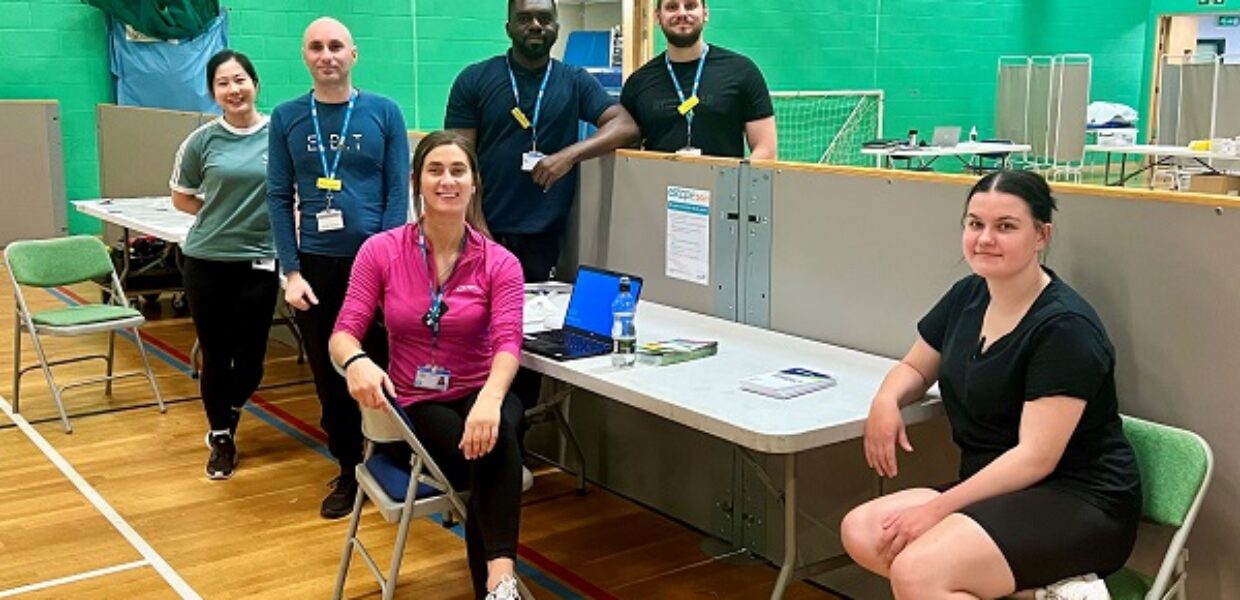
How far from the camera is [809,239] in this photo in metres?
3.18

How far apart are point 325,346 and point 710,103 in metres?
1.40

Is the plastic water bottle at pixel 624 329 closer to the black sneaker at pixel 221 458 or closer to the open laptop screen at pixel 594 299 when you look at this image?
the open laptop screen at pixel 594 299

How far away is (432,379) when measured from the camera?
297 cm

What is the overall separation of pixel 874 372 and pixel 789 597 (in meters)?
0.71

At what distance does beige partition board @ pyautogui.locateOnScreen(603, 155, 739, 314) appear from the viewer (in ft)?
11.5

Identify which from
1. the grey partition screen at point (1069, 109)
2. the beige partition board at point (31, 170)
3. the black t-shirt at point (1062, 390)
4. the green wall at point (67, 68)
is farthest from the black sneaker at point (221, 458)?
the grey partition screen at point (1069, 109)

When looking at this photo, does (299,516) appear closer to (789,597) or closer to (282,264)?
(282,264)

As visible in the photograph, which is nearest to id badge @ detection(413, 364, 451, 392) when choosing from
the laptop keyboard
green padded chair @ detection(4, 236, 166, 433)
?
the laptop keyboard

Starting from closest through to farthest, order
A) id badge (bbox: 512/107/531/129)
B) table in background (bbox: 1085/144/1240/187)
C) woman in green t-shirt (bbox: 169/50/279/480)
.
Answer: id badge (bbox: 512/107/531/129) < woman in green t-shirt (bbox: 169/50/279/480) < table in background (bbox: 1085/144/1240/187)

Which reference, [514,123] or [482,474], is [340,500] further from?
[514,123]

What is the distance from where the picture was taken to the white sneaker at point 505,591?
8.83 ft

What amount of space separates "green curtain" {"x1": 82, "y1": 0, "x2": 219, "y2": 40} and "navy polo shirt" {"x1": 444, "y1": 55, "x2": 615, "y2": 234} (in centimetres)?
584

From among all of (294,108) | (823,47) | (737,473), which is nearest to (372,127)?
(294,108)

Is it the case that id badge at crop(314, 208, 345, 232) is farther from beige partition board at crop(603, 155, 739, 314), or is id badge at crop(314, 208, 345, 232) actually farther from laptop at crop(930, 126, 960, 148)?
laptop at crop(930, 126, 960, 148)
